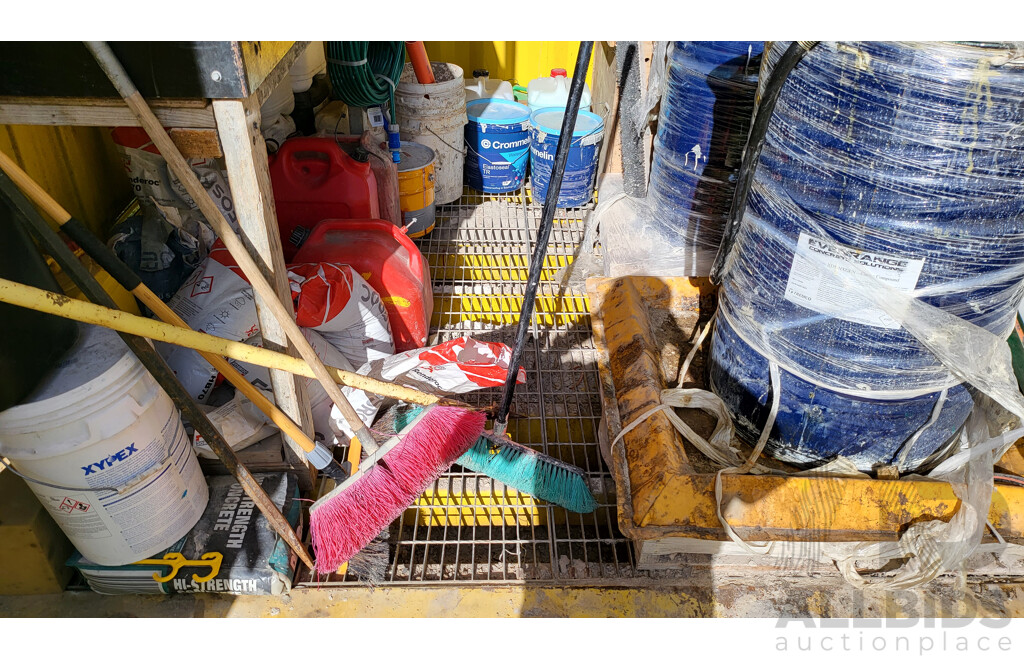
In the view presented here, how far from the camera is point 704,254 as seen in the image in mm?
3127

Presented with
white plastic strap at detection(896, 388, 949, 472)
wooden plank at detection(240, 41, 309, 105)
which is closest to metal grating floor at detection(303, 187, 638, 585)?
white plastic strap at detection(896, 388, 949, 472)

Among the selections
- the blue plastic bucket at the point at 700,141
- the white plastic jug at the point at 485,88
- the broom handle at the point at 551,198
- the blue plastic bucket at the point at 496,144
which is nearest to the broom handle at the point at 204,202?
the broom handle at the point at 551,198

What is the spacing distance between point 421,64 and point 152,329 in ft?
8.59

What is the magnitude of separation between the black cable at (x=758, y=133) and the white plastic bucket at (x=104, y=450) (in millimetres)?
1813

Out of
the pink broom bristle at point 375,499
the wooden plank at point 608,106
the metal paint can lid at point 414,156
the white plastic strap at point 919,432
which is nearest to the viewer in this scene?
the pink broom bristle at point 375,499

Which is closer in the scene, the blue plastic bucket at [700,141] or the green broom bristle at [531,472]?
the green broom bristle at [531,472]

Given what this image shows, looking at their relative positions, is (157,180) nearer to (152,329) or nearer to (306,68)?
(152,329)

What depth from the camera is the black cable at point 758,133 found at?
1.62 m

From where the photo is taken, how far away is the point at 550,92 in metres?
4.20

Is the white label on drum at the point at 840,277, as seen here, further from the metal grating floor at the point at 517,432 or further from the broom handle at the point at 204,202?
the broom handle at the point at 204,202

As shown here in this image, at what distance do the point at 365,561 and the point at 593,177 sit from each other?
110 inches

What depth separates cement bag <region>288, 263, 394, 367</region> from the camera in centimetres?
230

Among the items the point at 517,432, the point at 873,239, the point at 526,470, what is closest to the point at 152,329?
the point at 526,470

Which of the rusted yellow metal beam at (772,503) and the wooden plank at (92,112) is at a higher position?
the wooden plank at (92,112)
